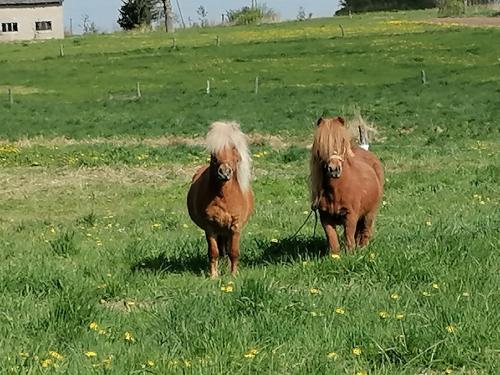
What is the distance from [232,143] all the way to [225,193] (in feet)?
1.74

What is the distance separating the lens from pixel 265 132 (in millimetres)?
27609

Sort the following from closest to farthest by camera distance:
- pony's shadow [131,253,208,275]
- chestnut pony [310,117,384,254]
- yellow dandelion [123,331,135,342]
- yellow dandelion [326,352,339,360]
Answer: yellow dandelion [326,352,339,360], yellow dandelion [123,331,135,342], chestnut pony [310,117,384,254], pony's shadow [131,253,208,275]

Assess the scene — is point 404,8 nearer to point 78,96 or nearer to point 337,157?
point 78,96

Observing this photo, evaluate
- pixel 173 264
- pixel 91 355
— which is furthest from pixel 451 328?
pixel 173 264

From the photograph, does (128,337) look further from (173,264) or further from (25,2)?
(25,2)

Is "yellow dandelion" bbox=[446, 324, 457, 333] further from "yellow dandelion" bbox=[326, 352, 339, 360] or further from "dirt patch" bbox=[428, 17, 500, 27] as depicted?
"dirt patch" bbox=[428, 17, 500, 27]

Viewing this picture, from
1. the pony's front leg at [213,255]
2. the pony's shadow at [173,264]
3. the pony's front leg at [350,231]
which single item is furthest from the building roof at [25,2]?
the pony's front leg at [350,231]

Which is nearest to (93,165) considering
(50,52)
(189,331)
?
(189,331)

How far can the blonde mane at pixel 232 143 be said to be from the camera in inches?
351

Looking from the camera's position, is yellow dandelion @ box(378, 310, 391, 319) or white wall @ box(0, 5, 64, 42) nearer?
yellow dandelion @ box(378, 310, 391, 319)

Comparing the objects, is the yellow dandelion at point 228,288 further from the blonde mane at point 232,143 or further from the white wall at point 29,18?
the white wall at point 29,18

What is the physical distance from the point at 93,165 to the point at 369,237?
12.5m

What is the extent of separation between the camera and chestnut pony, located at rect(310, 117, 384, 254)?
8.87 metres

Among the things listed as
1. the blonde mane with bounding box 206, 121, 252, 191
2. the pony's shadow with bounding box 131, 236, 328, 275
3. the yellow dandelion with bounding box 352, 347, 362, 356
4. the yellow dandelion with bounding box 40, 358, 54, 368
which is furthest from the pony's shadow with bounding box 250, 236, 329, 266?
the yellow dandelion with bounding box 40, 358, 54, 368
